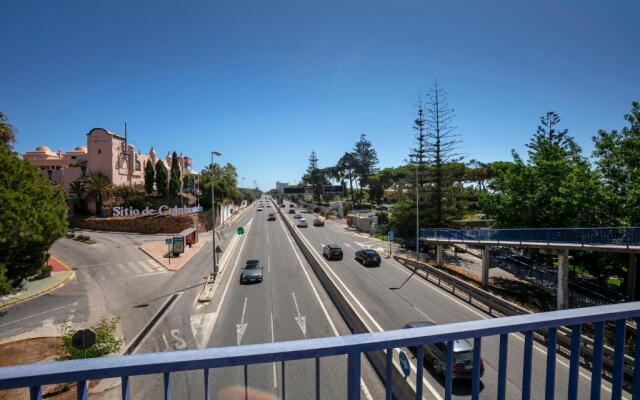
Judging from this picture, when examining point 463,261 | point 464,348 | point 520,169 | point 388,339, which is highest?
point 520,169

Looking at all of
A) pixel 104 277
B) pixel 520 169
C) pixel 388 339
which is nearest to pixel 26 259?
pixel 104 277

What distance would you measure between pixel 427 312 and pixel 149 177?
49229 millimetres

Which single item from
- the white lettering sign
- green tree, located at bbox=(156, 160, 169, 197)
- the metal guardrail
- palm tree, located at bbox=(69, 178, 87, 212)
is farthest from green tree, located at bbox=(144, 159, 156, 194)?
the metal guardrail

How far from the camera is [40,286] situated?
24656mm

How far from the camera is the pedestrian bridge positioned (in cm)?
1659

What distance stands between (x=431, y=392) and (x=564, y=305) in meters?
14.0

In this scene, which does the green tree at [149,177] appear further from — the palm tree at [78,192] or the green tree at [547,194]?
the green tree at [547,194]

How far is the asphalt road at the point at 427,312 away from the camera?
10.5 m

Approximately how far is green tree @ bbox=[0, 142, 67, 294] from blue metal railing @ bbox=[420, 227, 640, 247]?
2853 cm

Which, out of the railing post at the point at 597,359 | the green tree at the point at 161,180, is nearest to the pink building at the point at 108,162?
the green tree at the point at 161,180

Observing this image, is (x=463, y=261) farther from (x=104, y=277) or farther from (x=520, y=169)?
(x=104, y=277)

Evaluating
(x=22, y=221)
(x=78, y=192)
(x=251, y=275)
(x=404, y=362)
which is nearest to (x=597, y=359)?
(x=404, y=362)

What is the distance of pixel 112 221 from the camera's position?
5016cm

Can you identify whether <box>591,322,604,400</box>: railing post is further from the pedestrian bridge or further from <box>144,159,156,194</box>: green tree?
<box>144,159,156,194</box>: green tree
